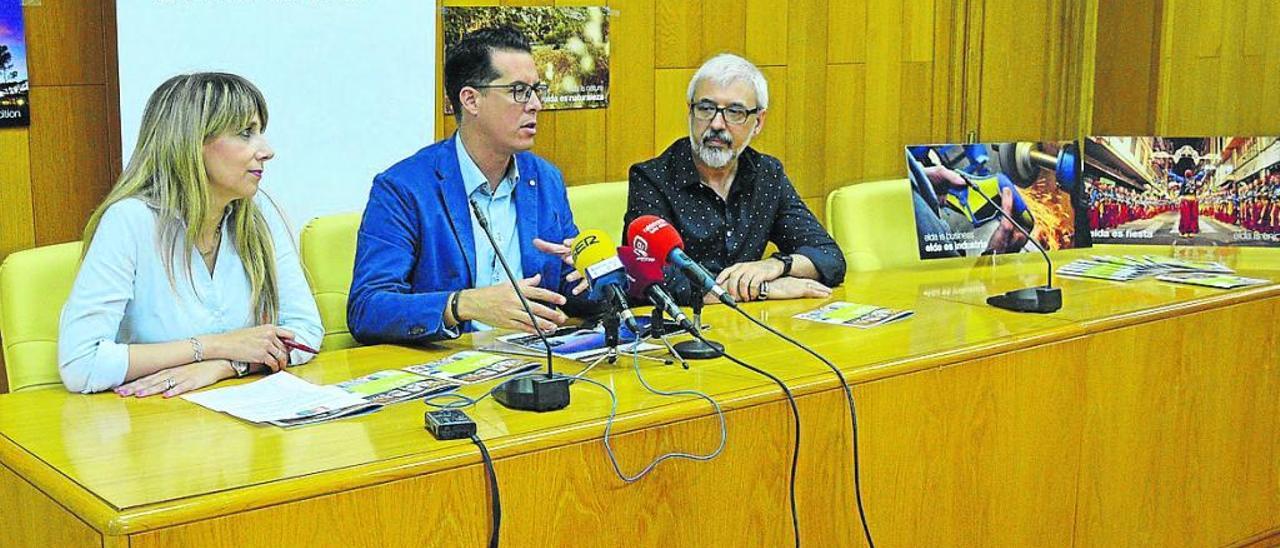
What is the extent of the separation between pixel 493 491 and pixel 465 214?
1.08 m

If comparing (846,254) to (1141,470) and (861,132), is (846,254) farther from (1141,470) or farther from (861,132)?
(861,132)

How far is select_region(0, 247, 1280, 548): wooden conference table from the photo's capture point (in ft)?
5.97

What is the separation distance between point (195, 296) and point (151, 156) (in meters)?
0.26

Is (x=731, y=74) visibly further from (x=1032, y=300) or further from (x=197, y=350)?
(x=197, y=350)

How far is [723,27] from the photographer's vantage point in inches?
181

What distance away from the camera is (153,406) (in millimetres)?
2174

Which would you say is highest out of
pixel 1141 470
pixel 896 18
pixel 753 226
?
pixel 896 18

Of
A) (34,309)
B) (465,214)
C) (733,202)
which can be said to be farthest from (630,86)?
(34,309)

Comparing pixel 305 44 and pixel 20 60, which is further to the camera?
pixel 305 44

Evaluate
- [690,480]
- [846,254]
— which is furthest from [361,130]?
[690,480]

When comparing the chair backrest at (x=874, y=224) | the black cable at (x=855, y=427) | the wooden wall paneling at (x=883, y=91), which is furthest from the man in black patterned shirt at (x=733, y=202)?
the wooden wall paneling at (x=883, y=91)

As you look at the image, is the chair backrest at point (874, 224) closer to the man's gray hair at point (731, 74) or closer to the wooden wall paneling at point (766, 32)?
the man's gray hair at point (731, 74)

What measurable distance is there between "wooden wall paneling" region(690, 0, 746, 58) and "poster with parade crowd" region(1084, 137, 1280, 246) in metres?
1.35

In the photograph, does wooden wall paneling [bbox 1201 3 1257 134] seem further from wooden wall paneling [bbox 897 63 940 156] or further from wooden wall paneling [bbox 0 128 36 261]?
wooden wall paneling [bbox 0 128 36 261]
